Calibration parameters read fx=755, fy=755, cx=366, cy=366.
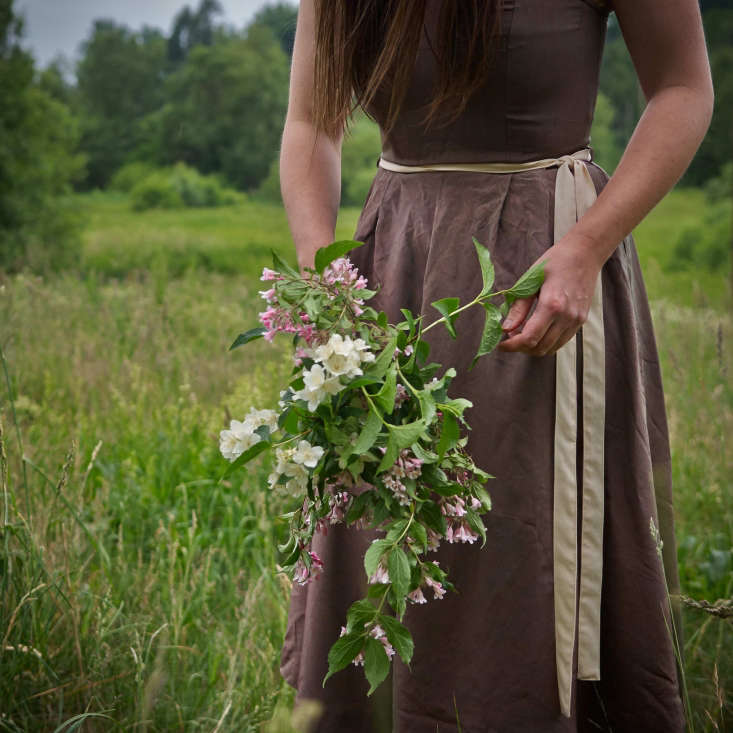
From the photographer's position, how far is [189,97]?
14.4 metres

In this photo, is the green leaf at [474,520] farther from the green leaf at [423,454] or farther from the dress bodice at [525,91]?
the dress bodice at [525,91]

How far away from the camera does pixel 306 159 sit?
54.0 inches

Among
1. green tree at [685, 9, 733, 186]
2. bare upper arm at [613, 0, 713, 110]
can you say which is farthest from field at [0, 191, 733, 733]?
green tree at [685, 9, 733, 186]

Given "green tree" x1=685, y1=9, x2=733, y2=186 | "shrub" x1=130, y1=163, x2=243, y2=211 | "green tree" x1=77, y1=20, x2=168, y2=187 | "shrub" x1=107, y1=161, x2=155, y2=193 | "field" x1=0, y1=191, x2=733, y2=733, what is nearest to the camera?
"field" x1=0, y1=191, x2=733, y2=733

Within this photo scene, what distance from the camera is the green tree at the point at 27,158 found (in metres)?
9.22

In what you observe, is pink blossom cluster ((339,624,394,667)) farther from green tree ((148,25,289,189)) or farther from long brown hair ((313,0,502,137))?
green tree ((148,25,289,189))

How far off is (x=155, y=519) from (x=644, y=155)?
1963 mm

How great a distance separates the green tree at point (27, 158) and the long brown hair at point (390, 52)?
843 centimetres

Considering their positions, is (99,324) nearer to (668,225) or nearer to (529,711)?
(529,711)

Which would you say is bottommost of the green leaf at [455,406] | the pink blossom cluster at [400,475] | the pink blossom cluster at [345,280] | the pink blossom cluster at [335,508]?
the pink blossom cluster at [335,508]

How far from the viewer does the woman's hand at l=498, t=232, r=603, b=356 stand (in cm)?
104

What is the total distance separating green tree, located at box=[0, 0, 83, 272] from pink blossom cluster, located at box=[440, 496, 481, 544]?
887cm

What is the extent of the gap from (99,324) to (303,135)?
3100 mm

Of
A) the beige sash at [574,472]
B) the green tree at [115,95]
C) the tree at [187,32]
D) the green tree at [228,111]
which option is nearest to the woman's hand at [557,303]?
the beige sash at [574,472]
